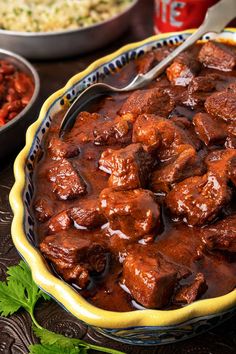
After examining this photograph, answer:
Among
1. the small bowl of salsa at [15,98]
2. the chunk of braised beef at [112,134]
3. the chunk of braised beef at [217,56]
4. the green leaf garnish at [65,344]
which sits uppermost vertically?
the chunk of braised beef at [217,56]

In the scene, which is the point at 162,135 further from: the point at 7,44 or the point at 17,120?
the point at 7,44

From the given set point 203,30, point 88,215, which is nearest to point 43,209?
point 88,215

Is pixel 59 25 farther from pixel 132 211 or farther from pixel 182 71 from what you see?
pixel 132 211

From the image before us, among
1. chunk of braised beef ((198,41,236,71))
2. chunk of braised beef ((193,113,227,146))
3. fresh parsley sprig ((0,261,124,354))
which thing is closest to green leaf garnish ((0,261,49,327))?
fresh parsley sprig ((0,261,124,354))

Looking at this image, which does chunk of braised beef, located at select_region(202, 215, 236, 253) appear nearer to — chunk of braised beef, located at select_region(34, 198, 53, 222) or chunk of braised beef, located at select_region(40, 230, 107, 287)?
chunk of braised beef, located at select_region(40, 230, 107, 287)

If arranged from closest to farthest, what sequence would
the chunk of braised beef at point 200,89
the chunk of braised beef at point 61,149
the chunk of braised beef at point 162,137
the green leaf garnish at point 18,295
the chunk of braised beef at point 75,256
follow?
1. the chunk of braised beef at point 75,256
2. the green leaf garnish at point 18,295
3. the chunk of braised beef at point 162,137
4. the chunk of braised beef at point 61,149
5. the chunk of braised beef at point 200,89

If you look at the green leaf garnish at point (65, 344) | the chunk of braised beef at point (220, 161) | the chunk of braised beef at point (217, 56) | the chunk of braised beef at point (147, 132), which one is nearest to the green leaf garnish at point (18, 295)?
the green leaf garnish at point (65, 344)

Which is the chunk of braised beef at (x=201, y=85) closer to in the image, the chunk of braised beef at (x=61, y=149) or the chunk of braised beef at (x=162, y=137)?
the chunk of braised beef at (x=162, y=137)

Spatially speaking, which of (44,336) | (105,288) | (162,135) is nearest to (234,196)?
(162,135)
